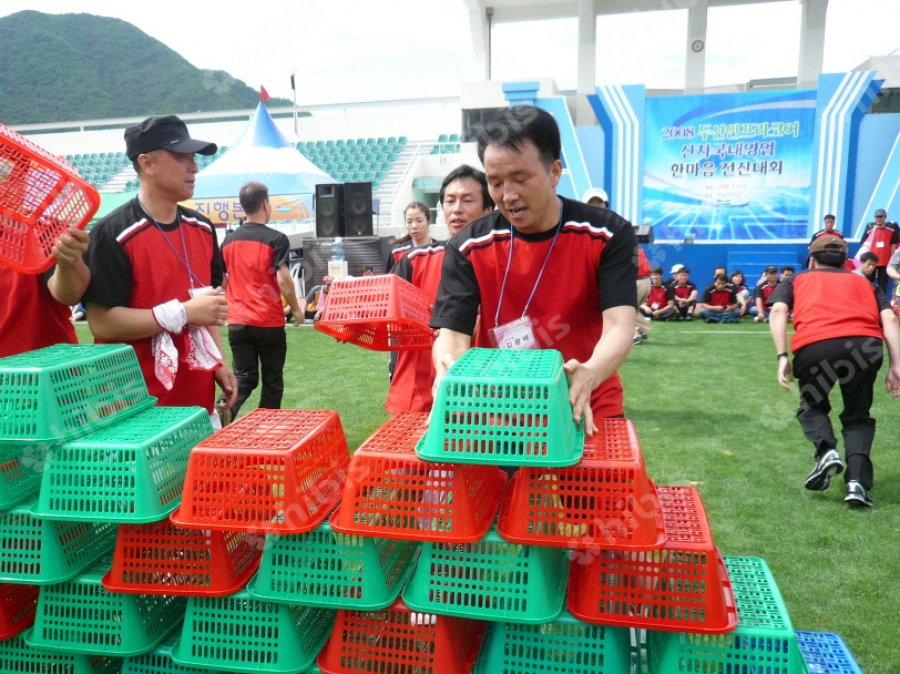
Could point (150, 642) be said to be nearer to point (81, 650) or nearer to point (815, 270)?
point (81, 650)

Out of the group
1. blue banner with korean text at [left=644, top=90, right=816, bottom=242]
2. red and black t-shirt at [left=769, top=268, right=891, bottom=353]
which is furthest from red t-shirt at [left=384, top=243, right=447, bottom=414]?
blue banner with korean text at [left=644, top=90, right=816, bottom=242]

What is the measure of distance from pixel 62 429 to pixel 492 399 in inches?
45.7

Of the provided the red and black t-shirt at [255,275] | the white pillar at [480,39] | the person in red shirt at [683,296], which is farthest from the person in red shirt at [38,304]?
the white pillar at [480,39]

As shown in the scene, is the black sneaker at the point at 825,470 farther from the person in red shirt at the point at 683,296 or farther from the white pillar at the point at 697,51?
the white pillar at the point at 697,51

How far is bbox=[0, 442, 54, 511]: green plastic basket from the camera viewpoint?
6.31 feet

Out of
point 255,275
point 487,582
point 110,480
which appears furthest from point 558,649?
point 255,275

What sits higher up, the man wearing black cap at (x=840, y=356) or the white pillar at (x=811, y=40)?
the white pillar at (x=811, y=40)

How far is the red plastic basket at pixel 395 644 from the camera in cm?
173

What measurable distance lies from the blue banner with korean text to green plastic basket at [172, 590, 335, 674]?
1366 cm

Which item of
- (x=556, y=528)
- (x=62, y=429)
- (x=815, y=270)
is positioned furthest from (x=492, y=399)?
(x=815, y=270)

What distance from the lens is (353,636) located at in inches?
70.8

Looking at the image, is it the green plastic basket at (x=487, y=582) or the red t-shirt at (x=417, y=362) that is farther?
the red t-shirt at (x=417, y=362)

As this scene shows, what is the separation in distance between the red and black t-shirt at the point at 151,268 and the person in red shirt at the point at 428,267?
88 centimetres

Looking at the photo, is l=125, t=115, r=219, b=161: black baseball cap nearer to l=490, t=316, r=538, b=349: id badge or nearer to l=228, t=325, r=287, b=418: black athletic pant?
l=490, t=316, r=538, b=349: id badge
